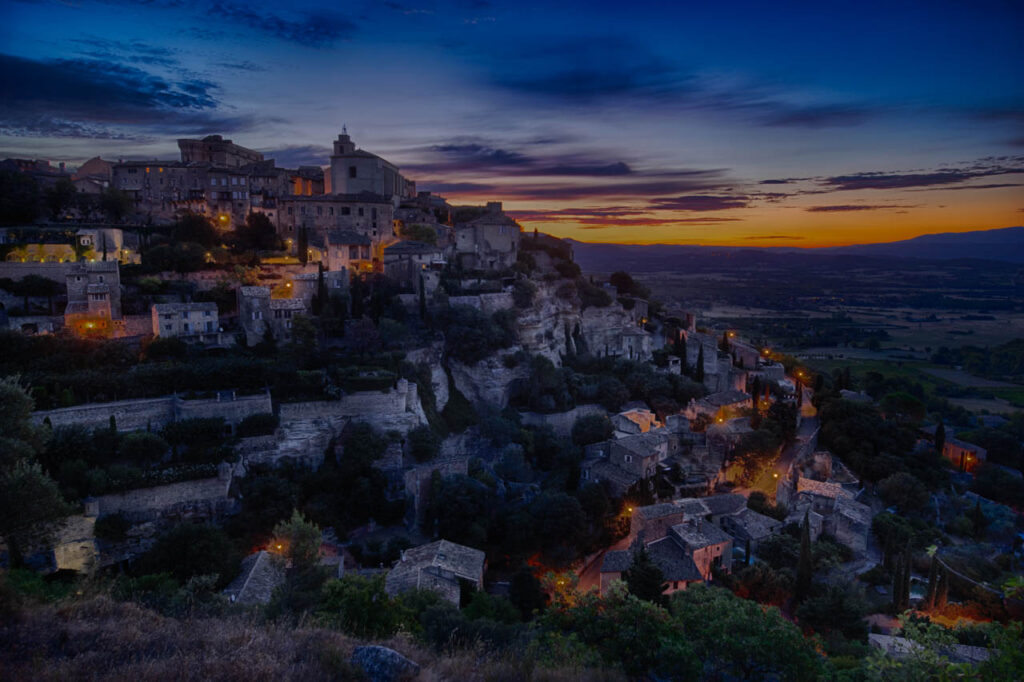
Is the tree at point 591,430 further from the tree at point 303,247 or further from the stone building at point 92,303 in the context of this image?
the stone building at point 92,303

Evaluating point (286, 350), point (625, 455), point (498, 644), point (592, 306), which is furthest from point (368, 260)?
point (498, 644)

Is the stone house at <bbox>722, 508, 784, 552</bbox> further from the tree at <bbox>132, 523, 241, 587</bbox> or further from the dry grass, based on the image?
the tree at <bbox>132, 523, 241, 587</bbox>

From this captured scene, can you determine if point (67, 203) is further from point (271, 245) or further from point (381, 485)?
point (381, 485)

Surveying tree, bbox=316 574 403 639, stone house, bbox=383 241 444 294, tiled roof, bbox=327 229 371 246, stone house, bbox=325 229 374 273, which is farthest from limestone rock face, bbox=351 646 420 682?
tiled roof, bbox=327 229 371 246

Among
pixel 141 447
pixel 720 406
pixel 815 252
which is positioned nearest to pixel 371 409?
pixel 141 447

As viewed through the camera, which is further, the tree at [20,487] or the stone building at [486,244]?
the stone building at [486,244]

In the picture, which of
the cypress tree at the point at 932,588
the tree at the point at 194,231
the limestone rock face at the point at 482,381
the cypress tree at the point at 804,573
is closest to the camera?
the cypress tree at the point at 932,588

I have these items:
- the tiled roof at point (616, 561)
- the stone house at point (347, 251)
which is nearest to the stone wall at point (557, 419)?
the tiled roof at point (616, 561)
